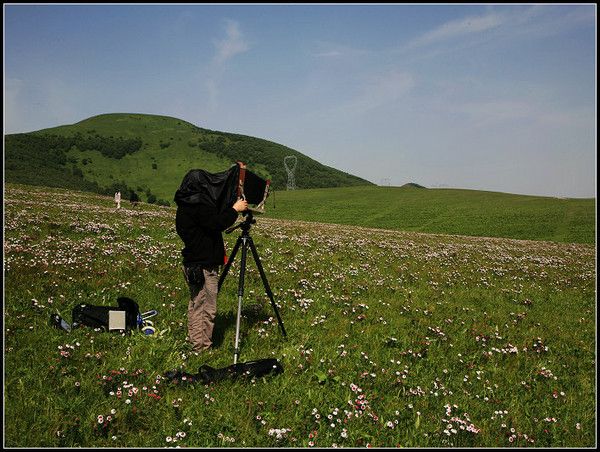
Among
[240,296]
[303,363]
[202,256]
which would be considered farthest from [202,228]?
[303,363]

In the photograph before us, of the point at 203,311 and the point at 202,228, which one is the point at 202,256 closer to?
the point at 202,228

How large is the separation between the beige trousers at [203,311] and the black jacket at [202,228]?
250 millimetres

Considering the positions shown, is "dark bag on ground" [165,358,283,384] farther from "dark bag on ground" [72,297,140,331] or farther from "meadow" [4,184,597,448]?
"dark bag on ground" [72,297,140,331]

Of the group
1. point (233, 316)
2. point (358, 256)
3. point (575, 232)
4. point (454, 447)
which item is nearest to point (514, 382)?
point (454, 447)

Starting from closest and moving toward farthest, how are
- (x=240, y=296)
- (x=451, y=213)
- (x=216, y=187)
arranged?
(x=216, y=187), (x=240, y=296), (x=451, y=213)

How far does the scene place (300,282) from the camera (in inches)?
482

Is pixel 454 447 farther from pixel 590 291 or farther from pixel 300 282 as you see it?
pixel 590 291

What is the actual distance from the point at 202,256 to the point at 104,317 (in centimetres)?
264

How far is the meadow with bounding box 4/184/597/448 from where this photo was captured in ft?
17.0

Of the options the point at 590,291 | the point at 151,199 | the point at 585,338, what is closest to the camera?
the point at 585,338

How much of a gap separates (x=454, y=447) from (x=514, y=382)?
2.87 metres

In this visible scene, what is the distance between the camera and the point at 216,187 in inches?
278

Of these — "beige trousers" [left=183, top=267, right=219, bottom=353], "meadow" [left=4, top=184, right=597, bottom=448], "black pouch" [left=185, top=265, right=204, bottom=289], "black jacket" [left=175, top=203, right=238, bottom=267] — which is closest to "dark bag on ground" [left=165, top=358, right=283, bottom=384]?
"meadow" [left=4, top=184, right=597, bottom=448]

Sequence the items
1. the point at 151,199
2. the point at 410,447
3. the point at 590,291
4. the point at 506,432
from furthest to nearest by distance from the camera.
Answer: the point at 151,199
the point at 590,291
the point at 506,432
the point at 410,447
